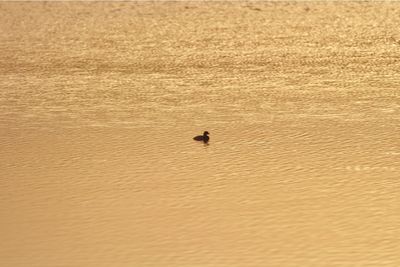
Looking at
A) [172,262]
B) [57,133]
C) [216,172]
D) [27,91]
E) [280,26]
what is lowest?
[172,262]

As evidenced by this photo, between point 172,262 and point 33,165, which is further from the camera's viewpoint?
point 33,165

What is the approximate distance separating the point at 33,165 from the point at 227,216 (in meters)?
3.08

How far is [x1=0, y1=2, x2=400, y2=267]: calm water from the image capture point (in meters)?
9.09

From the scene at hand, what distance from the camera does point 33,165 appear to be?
1177cm

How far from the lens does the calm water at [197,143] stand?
9.09 m

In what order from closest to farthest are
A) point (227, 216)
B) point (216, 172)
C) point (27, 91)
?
point (227, 216) → point (216, 172) → point (27, 91)

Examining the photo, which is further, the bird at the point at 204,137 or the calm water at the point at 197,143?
the bird at the point at 204,137

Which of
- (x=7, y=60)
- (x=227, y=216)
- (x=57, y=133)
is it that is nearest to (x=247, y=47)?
(x=7, y=60)

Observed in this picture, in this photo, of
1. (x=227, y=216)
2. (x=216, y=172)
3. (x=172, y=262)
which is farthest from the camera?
(x=216, y=172)

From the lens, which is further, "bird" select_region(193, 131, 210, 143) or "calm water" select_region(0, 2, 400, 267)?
"bird" select_region(193, 131, 210, 143)

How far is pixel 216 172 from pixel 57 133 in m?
A: 2.90

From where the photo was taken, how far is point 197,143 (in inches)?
492

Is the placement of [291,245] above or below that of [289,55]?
below

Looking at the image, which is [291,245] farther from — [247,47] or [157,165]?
[247,47]
